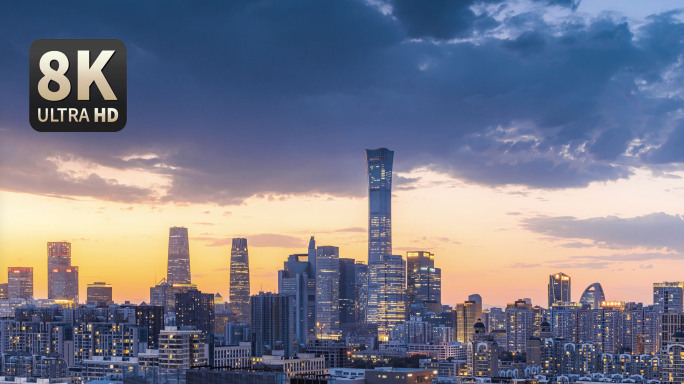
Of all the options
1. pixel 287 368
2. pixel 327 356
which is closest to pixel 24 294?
pixel 327 356

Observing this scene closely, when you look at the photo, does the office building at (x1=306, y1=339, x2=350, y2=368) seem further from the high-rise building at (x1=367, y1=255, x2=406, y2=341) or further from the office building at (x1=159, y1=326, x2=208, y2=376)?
the high-rise building at (x1=367, y1=255, x2=406, y2=341)

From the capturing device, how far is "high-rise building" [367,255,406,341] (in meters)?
118

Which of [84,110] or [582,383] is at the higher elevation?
[84,110]

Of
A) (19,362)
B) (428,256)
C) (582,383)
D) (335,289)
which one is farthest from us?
(428,256)

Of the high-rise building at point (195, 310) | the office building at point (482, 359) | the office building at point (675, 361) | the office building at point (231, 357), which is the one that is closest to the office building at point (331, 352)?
the office building at point (482, 359)

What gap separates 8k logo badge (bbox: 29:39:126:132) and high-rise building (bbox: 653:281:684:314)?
222 ft

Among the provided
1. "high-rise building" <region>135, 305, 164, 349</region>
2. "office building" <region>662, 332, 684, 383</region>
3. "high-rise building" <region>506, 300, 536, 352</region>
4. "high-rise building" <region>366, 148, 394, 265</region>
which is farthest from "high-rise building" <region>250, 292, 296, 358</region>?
"high-rise building" <region>366, 148, 394, 265</region>

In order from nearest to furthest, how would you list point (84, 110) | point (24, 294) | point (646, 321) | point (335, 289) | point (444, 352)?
point (84, 110) < point (646, 321) < point (444, 352) < point (24, 294) < point (335, 289)

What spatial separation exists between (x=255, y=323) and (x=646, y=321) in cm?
3223

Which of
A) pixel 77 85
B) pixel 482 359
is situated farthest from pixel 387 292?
pixel 77 85

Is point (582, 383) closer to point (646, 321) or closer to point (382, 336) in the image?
point (646, 321)

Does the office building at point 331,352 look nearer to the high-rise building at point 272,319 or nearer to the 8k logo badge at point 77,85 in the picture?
the high-rise building at point 272,319

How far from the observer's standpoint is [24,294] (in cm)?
Answer: 8712

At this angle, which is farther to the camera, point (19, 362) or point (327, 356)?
point (327, 356)
